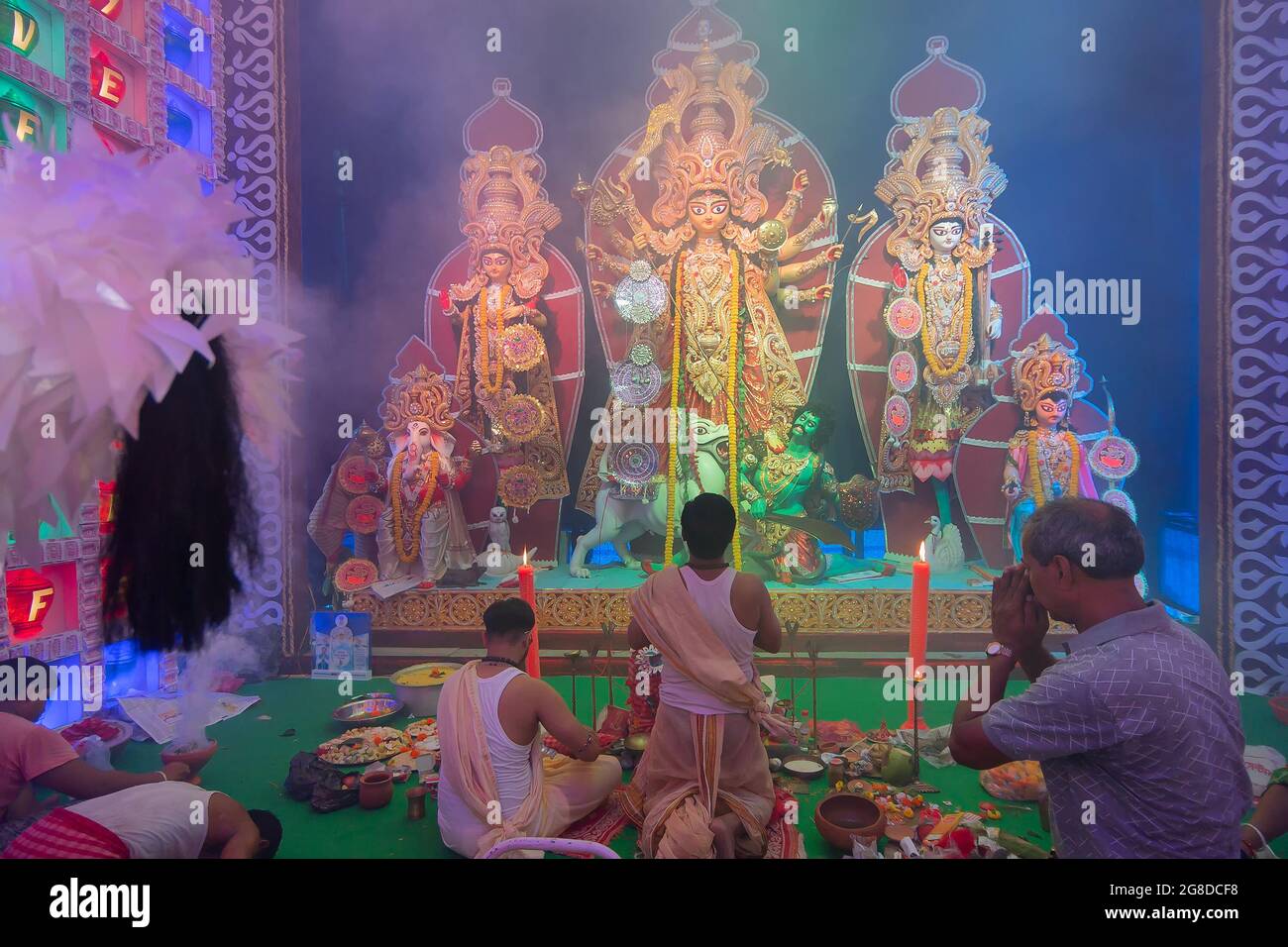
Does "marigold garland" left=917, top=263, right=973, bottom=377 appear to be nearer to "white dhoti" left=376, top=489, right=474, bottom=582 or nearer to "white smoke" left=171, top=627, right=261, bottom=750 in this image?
"white dhoti" left=376, top=489, right=474, bottom=582

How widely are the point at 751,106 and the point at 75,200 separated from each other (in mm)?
4366

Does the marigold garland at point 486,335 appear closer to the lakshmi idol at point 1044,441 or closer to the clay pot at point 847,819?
the clay pot at point 847,819

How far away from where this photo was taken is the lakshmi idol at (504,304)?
16.2ft

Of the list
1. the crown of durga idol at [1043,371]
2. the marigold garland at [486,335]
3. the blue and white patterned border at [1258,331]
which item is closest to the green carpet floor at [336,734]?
the blue and white patterned border at [1258,331]

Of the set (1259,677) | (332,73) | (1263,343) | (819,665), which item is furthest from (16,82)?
(1259,677)

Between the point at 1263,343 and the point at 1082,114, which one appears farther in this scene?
the point at 1082,114

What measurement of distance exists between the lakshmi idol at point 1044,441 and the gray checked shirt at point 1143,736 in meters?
3.14

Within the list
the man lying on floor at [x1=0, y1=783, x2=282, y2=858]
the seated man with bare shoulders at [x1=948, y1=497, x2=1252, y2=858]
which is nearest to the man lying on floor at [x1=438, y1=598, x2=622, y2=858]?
the man lying on floor at [x1=0, y1=783, x2=282, y2=858]

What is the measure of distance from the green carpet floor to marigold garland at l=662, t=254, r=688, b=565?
1.06m

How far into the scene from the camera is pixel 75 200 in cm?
160

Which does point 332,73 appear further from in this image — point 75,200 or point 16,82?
point 75,200

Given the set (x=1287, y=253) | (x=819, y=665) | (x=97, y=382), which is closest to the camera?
(x=97, y=382)

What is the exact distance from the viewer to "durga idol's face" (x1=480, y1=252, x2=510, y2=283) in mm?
4945

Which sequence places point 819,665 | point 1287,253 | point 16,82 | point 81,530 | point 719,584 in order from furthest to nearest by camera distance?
point 819,665 < point 1287,253 < point 81,530 < point 16,82 < point 719,584
